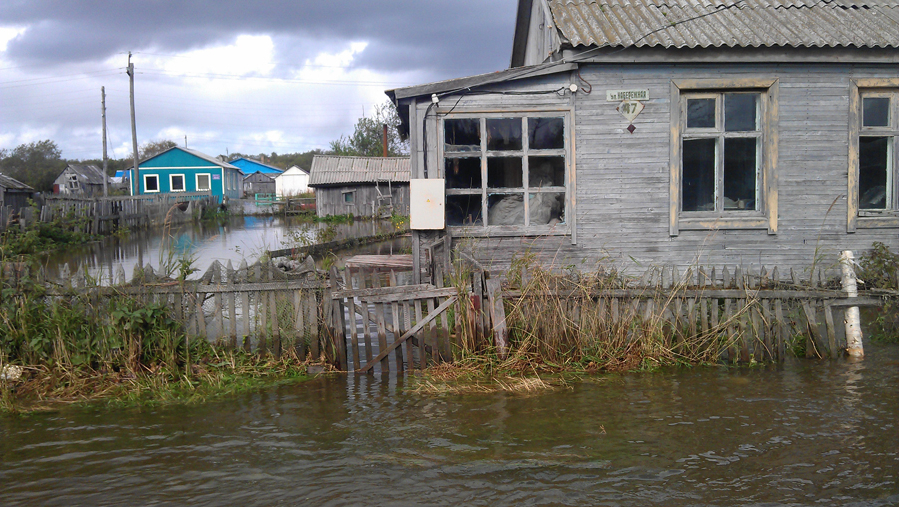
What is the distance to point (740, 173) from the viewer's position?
376 inches

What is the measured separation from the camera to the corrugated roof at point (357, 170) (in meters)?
40.3

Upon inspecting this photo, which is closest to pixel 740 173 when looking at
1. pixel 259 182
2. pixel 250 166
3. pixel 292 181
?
pixel 292 181

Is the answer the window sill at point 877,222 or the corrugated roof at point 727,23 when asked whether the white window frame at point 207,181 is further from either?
the window sill at point 877,222

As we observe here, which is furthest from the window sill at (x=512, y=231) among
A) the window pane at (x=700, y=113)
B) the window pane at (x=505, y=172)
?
the window pane at (x=700, y=113)

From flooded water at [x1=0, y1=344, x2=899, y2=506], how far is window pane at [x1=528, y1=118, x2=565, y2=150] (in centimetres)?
391

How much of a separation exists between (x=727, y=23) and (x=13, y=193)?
35352 millimetres

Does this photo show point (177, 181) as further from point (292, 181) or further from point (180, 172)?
point (292, 181)

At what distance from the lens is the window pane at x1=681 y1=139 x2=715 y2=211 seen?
9.50 m

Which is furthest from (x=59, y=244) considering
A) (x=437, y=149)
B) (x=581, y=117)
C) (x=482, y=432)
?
(x=482, y=432)

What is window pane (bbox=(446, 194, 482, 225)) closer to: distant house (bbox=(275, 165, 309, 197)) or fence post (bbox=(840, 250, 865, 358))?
fence post (bbox=(840, 250, 865, 358))

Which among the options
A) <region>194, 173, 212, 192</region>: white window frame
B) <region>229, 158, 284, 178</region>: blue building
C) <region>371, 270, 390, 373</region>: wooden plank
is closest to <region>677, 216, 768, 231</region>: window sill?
<region>371, 270, 390, 373</region>: wooden plank

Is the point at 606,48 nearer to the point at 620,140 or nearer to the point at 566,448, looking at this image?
the point at 620,140

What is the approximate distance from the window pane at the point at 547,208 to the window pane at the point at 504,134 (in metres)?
0.78

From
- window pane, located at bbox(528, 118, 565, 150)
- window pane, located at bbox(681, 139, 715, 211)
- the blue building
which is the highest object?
the blue building
